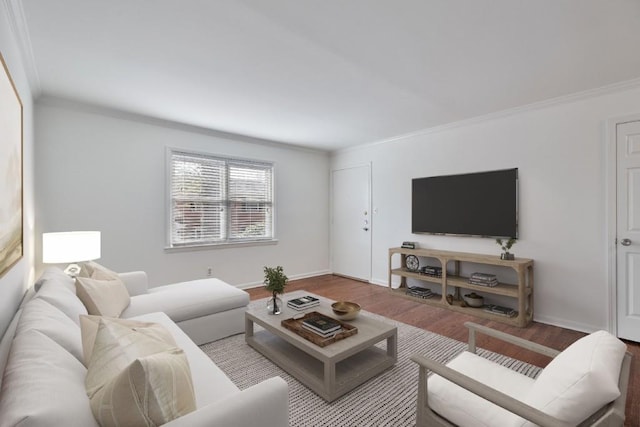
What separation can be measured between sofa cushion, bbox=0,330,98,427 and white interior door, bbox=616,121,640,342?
4082 mm

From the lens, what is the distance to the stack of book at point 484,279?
3420 millimetres

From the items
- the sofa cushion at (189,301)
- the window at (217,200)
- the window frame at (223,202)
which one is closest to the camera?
the sofa cushion at (189,301)

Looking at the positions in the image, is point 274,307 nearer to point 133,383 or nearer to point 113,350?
point 113,350

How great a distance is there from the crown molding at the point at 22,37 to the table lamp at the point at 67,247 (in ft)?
4.69

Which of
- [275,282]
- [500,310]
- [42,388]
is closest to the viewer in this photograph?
[42,388]

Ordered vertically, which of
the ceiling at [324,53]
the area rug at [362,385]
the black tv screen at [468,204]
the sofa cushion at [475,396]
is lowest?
the area rug at [362,385]

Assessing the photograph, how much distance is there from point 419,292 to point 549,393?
3.10 m

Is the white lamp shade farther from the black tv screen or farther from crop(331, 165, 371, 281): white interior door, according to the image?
the black tv screen

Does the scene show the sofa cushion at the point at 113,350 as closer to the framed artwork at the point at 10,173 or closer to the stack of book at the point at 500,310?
the framed artwork at the point at 10,173

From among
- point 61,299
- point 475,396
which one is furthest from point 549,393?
point 61,299

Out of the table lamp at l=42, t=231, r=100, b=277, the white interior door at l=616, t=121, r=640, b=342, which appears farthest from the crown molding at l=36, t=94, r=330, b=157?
the white interior door at l=616, t=121, r=640, b=342

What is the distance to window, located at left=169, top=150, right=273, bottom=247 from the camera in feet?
13.4

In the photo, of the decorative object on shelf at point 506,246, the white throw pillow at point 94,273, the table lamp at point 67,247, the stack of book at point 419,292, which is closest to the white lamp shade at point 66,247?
the table lamp at point 67,247

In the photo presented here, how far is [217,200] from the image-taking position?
175 inches
